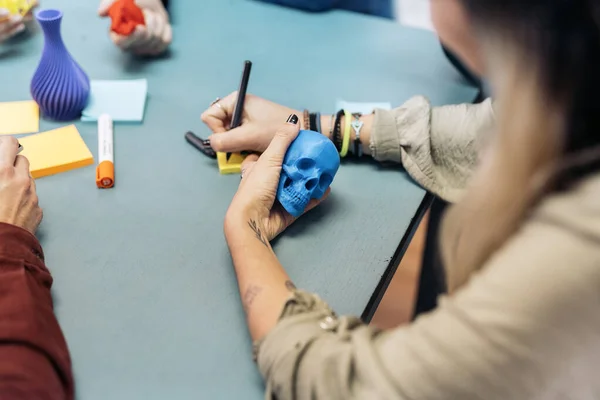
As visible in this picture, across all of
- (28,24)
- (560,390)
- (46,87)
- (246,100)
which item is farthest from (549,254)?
(28,24)

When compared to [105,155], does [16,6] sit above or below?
above

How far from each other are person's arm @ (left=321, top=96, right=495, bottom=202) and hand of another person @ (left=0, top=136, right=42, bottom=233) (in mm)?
513

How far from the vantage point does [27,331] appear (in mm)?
595

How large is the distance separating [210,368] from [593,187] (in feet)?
1.43

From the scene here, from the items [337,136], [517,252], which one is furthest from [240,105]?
[517,252]

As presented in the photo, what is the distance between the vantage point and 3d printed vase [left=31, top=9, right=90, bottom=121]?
960mm

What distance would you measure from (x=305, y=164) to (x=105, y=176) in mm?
306

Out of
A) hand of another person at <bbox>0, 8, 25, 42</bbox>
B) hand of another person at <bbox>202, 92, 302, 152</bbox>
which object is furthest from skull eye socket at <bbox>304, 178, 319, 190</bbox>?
hand of another person at <bbox>0, 8, 25, 42</bbox>

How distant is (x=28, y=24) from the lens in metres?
1.24

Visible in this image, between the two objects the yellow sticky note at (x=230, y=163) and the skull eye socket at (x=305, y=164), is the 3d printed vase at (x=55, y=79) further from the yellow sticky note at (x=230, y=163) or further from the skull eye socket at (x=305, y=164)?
the skull eye socket at (x=305, y=164)

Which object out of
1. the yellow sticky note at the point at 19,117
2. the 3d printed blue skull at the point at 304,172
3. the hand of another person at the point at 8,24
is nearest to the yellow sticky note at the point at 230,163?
the 3d printed blue skull at the point at 304,172

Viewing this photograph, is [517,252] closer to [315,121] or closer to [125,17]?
[315,121]

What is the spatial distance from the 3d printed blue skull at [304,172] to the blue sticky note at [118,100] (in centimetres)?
33

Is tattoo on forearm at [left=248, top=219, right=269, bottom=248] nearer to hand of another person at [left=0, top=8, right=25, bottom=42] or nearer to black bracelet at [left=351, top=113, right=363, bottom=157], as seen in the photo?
black bracelet at [left=351, top=113, right=363, bottom=157]
